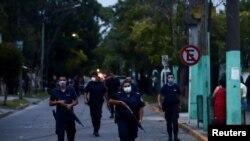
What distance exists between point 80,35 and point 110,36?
66.7 feet

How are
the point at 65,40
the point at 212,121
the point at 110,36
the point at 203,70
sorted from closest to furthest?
the point at 212,121, the point at 203,70, the point at 110,36, the point at 65,40

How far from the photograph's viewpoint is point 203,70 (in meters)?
24.3

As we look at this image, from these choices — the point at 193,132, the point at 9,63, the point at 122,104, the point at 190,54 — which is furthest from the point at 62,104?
the point at 9,63

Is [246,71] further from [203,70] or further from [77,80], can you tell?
[77,80]

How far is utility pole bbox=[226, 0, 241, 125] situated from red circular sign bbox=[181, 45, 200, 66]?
5613mm

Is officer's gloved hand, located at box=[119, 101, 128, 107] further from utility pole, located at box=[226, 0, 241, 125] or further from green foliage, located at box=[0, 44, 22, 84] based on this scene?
green foliage, located at box=[0, 44, 22, 84]

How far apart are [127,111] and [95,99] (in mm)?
6688

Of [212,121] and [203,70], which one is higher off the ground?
[203,70]

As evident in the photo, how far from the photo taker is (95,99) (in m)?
22.5

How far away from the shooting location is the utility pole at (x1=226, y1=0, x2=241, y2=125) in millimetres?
18078

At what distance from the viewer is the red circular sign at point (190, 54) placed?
24.0 meters

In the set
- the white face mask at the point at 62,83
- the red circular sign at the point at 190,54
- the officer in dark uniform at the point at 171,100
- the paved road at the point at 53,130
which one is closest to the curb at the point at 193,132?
the paved road at the point at 53,130

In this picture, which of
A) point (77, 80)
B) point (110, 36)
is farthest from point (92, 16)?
point (77, 80)

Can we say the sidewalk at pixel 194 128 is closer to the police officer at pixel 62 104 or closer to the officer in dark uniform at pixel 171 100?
the officer in dark uniform at pixel 171 100
